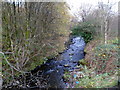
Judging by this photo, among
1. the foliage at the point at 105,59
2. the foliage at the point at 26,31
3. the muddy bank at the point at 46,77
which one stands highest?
the foliage at the point at 26,31

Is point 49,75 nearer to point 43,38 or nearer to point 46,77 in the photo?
point 46,77

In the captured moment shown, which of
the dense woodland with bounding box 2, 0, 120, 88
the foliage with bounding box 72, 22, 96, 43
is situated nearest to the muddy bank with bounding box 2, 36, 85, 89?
the dense woodland with bounding box 2, 0, 120, 88

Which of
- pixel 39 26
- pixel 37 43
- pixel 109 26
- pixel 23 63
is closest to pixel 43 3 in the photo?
pixel 39 26

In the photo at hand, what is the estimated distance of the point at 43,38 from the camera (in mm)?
7324

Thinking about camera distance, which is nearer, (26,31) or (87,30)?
(26,31)

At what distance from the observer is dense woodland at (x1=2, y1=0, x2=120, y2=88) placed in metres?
5.23

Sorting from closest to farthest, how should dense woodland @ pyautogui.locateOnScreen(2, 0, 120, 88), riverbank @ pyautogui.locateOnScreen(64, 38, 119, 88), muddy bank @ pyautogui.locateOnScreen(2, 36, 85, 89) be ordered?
1. riverbank @ pyautogui.locateOnScreen(64, 38, 119, 88)
2. muddy bank @ pyautogui.locateOnScreen(2, 36, 85, 89)
3. dense woodland @ pyautogui.locateOnScreen(2, 0, 120, 88)

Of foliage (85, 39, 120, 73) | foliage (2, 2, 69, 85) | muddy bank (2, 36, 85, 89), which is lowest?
muddy bank (2, 36, 85, 89)

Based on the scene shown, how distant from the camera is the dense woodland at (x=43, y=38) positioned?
17.1 ft

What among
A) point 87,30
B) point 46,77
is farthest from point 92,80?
point 87,30

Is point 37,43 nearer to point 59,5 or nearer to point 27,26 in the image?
point 27,26

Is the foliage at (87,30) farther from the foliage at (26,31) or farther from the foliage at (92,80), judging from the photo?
the foliage at (92,80)

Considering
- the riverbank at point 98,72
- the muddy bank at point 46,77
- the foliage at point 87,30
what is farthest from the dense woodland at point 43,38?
the foliage at point 87,30

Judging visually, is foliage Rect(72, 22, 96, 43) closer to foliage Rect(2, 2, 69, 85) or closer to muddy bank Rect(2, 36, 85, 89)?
foliage Rect(2, 2, 69, 85)
